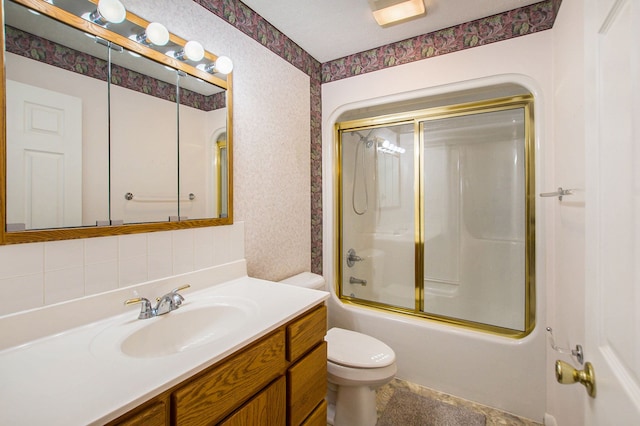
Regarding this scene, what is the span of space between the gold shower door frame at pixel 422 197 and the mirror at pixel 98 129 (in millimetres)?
1246

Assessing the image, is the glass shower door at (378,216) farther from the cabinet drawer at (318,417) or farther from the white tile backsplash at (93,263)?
the white tile backsplash at (93,263)

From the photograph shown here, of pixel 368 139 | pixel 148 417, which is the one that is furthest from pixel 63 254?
pixel 368 139

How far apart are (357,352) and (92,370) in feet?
4.17

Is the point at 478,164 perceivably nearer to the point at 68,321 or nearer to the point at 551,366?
the point at 551,366

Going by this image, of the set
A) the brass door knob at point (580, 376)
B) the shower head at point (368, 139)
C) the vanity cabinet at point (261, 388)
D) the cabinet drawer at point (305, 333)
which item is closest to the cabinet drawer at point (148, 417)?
the vanity cabinet at point (261, 388)

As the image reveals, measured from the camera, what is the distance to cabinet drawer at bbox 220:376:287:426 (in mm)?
902

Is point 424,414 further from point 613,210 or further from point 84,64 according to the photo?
point 84,64

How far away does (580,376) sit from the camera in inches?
25.0

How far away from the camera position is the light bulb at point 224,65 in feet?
4.85

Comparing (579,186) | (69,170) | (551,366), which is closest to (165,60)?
(69,170)

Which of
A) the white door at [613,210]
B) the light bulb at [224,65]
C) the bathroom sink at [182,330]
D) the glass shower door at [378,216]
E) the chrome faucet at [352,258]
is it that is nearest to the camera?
the white door at [613,210]

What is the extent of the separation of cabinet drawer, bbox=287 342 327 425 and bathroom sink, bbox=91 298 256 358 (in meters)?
0.30

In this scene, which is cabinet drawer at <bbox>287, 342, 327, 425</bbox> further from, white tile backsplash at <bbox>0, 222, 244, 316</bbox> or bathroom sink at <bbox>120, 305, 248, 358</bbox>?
white tile backsplash at <bbox>0, 222, 244, 316</bbox>

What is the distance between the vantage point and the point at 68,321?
38.5 inches
